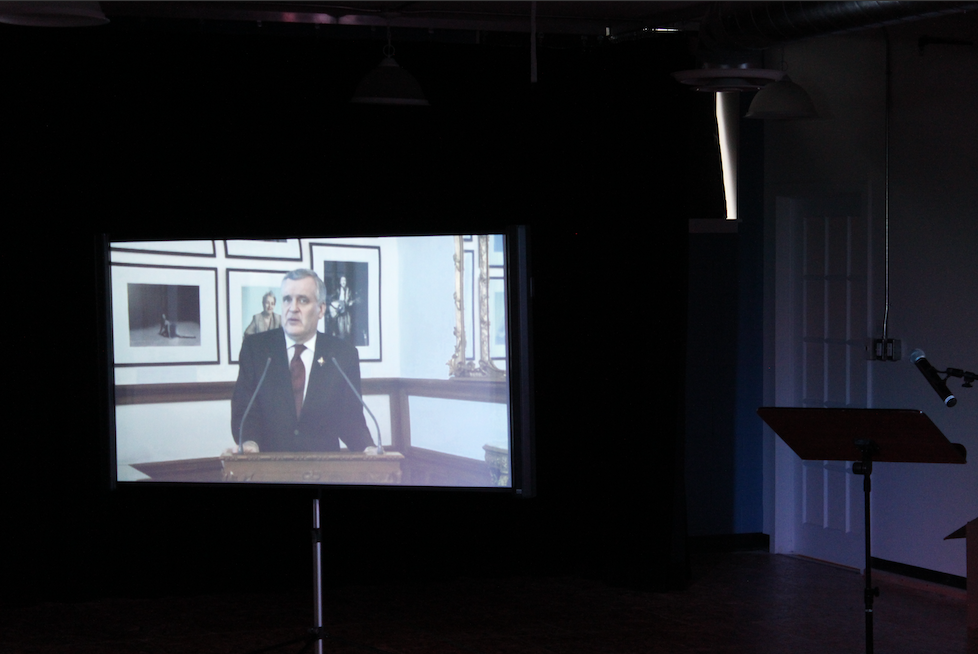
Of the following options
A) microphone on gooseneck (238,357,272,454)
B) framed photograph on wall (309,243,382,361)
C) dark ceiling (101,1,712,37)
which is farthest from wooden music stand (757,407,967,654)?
dark ceiling (101,1,712,37)

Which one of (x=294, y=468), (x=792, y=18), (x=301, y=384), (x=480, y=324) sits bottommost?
(x=294, y=468)

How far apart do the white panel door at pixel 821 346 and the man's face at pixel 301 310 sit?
3124 millimetres

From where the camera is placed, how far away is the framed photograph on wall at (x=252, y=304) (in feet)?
13.8

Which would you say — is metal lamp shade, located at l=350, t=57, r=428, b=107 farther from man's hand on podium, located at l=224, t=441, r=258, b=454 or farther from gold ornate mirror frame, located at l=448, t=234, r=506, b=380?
man's hand on podium, located at l=224, t=441, r=258, b=454

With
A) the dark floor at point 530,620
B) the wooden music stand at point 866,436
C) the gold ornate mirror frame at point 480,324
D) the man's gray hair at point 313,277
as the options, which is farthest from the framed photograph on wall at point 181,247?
the wooden music stand at point 866,436

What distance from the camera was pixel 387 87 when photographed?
4.47m

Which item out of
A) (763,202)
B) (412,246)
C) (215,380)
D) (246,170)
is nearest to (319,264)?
(412,246)

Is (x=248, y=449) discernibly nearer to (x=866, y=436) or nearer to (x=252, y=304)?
(x=252, y=304)

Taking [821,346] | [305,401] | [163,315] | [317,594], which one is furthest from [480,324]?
[821,346]

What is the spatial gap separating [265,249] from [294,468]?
2.96 feet

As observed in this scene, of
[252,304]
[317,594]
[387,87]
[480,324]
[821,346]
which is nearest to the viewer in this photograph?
[317,594]

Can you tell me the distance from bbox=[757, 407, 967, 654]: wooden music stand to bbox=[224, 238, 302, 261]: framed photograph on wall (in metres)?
1.95

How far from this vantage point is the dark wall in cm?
509

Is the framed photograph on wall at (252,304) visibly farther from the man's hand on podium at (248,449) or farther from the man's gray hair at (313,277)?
the man's hand on podium at (248,449)
